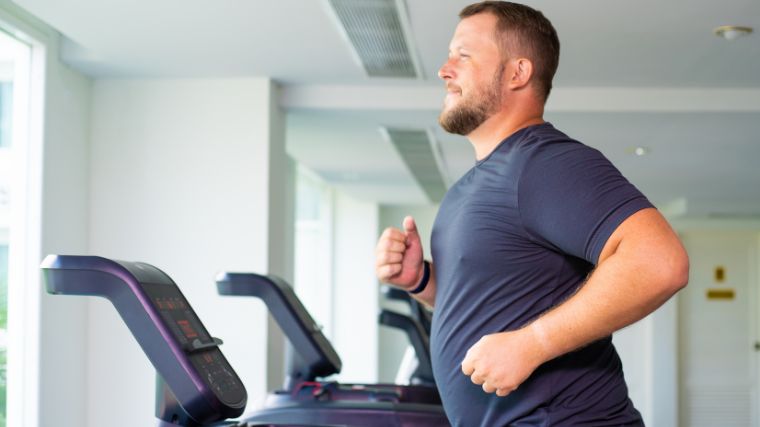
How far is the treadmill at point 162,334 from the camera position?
5.72ft

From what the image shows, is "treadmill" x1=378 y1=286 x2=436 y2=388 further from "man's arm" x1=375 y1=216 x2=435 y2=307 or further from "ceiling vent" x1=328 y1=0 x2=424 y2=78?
"man's arm" x1=375 y1=216 x2=435 y2=307

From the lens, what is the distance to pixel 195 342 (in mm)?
1832

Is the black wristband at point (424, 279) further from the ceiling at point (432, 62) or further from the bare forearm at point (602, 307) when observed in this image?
the ceiling at point (432, 62)

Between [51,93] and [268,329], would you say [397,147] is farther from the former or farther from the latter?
[51,93]

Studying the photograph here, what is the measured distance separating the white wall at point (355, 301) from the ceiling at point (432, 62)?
448 cm

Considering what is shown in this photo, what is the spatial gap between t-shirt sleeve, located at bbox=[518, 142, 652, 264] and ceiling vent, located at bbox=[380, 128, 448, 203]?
440 cm

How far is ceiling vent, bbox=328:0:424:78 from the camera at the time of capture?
337 centimetres

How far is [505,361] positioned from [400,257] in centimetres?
42

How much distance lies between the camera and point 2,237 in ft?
12.2

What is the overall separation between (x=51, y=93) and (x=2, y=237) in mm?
695

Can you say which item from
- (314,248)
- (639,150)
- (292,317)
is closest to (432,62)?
(292,317)

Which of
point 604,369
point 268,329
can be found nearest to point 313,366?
point 268,329

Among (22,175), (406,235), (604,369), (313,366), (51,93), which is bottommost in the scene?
(313,366)

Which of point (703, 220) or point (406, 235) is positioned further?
point (703, 220)
